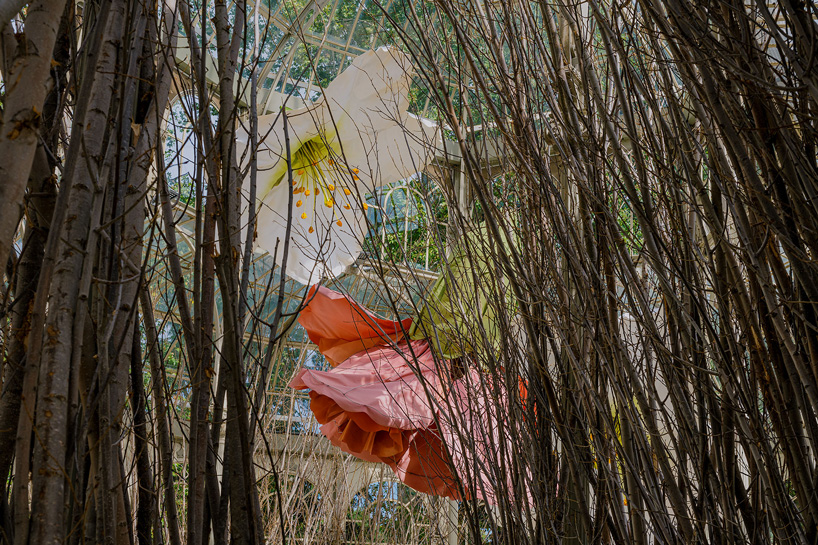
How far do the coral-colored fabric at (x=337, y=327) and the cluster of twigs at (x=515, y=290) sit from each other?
117 centimetres

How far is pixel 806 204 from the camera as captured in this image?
0.98 metres

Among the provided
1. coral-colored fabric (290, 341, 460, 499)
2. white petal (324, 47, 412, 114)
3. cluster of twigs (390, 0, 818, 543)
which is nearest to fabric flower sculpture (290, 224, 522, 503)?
coral-colored fabric (290, 341, 460, 499)

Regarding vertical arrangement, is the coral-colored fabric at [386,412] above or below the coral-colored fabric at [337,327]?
below

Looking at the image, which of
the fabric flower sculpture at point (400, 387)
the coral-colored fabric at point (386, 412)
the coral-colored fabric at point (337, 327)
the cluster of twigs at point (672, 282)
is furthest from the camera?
the coral-colored fabric at point (337, 327)

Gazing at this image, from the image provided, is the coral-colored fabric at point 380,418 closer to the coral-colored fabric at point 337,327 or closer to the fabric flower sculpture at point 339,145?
the coral-colored fabric at point 337,327

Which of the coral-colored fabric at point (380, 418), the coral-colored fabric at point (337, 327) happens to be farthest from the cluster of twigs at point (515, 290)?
the coral-colored fabric at point (337, 327)

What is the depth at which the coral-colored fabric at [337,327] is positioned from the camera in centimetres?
267

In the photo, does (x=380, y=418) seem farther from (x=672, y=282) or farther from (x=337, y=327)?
Result: (x=672, y=282)

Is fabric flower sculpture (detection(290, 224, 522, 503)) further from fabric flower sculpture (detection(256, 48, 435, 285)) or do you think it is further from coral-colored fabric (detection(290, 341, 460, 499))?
fabric flower sculpture (detection(256, 48, 435, 285))

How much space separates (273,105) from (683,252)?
533cm

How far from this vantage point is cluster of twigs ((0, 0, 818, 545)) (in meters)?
0.78

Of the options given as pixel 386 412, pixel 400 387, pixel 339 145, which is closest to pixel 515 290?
pixel 386 412

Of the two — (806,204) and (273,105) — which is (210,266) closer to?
(806,204)

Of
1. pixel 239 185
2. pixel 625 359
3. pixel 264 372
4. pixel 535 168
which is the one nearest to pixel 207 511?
pixel 264 372
